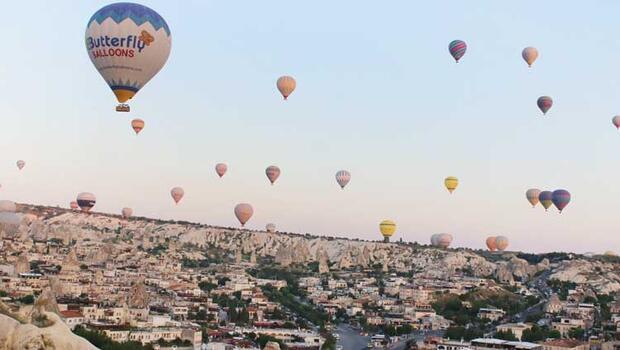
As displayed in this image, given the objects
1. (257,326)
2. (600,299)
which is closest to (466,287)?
(600,299)

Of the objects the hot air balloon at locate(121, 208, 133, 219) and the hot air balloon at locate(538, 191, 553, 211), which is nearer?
the hot air balloon at locate(538, 191, 553, 211)

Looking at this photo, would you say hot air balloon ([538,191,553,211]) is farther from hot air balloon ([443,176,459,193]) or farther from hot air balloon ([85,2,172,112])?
hot air balloon ([85,2,172,112])

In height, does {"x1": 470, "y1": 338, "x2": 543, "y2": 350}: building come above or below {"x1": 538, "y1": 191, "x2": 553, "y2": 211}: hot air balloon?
below

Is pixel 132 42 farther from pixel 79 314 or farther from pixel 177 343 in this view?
pixel 79 314

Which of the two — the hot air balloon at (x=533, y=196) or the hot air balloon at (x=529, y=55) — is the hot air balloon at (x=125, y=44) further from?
the hot air balloon at (x=533, y=196)

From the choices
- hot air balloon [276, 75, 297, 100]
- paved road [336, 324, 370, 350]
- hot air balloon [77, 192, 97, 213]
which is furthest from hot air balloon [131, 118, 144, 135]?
hot air balloon [77, 192, 97, 213]

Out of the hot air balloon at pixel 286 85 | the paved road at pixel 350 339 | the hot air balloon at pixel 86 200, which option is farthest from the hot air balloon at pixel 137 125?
the hot air balloon at pixel 86 200

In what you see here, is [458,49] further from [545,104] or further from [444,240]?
[444,240]
